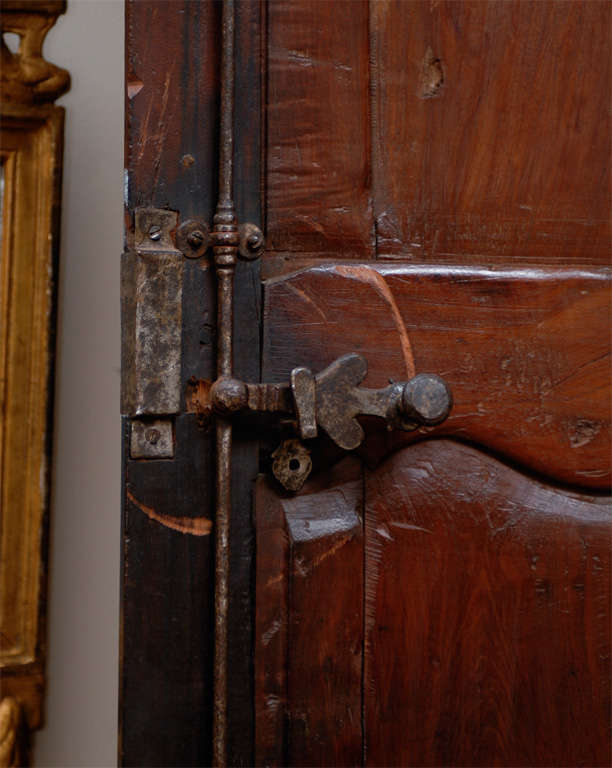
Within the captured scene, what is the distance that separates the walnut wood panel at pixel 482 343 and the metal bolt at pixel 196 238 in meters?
0.06

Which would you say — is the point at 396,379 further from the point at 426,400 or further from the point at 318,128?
the point at 318,128

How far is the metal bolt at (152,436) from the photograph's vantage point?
0.49 metres

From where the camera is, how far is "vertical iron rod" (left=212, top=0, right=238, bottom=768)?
1.55 ft

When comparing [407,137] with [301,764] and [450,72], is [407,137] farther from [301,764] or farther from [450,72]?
[301,764]

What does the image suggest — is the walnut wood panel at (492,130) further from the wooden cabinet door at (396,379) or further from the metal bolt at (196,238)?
the metal bolt at (196,238)

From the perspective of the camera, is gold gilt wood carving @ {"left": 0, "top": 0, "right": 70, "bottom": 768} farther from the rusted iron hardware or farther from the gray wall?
the rusted iron hardware

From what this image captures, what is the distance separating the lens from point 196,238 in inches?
19.3

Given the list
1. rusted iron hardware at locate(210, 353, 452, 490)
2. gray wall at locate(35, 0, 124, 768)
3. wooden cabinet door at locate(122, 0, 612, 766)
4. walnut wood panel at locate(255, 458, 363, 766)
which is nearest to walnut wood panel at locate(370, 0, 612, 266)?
wooden cabinet door at locate(122, 0, 612, 766)

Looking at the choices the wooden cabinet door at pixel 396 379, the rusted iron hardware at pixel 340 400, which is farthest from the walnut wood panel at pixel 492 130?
the rusted iron hardware at pixel 340 400

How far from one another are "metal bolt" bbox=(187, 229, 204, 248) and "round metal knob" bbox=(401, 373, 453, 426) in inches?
7.2

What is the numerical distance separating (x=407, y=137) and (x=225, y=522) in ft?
1.08

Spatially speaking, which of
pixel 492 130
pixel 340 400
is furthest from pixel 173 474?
pixel 492 130

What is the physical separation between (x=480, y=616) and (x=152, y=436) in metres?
0.29

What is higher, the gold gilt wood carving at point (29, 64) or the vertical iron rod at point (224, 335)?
the gold gilt wood carving at point (29, 64)
